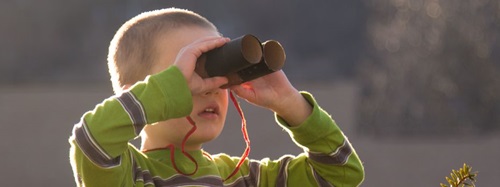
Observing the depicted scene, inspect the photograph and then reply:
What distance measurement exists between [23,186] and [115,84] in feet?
33.9

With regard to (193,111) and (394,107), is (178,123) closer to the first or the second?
(193,111)

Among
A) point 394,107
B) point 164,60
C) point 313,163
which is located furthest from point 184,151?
point 394,107

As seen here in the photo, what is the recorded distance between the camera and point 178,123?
252 centimetres

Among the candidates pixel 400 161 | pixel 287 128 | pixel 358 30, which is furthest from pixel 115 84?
pixel 358 30

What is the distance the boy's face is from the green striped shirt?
0.05 metres

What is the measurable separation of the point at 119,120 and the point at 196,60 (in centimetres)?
22

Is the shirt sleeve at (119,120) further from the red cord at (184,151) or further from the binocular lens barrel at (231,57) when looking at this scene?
the red cord at (184,151)

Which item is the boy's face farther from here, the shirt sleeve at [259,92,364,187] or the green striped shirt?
the shirt sleeve at [259,92,364,187]

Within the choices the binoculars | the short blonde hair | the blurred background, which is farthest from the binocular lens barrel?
the blurred background

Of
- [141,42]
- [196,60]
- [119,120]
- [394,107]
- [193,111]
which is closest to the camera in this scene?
[119,120]

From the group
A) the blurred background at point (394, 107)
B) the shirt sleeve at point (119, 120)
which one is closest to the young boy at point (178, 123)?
the shirt sleeve at point (119, 120)

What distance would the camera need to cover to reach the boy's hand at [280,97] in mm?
2516

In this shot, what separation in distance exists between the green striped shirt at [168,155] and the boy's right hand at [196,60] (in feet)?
0.10

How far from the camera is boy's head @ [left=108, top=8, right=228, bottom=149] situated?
247 centimetres
